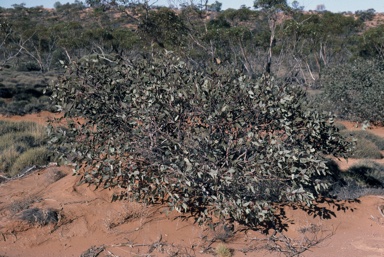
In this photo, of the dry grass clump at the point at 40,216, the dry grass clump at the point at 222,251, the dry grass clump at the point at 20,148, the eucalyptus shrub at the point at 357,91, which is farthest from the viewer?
the eucalyptus shrub at the point at 357,91

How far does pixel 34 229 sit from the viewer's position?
20.1ft

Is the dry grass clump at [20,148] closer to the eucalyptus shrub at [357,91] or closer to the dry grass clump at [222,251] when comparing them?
the dry grass clump at [222,251]

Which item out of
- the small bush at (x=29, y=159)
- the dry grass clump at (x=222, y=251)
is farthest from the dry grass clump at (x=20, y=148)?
the dry grass clump at (x=222, y=251)

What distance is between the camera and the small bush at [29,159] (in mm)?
8648

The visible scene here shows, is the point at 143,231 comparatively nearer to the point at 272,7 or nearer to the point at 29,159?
the point at 29,159

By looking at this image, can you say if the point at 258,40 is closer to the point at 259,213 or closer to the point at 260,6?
the point at 260,6

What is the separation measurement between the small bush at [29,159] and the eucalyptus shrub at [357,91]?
11.4 meters

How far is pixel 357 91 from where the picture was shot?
17891mm

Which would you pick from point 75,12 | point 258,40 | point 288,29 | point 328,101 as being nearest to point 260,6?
point 288,29

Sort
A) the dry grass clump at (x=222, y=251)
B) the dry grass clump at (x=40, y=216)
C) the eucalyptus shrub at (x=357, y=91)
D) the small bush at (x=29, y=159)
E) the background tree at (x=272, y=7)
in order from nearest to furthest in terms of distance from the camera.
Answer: the dry grass clump at (x=222, y=251) < the dry grass clump at (x=40, y=216) < the small bush at (x=29, y=159) < the background tree at (x=272, y=7) < the eucalyptus shrub at (x=357, y=91)

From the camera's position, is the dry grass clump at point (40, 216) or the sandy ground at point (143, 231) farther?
the dry grass clump at point (40, 216)

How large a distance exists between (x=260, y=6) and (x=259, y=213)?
10.3 m

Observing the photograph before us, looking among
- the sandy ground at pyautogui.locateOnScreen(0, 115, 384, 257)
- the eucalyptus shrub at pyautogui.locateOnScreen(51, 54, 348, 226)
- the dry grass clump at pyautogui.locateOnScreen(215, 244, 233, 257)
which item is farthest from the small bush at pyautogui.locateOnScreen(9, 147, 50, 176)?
the dry grass clump at pyautogui.locateOnScreen(215, 244, 233, 257)

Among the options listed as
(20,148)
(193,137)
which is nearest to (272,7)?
(20,148)
